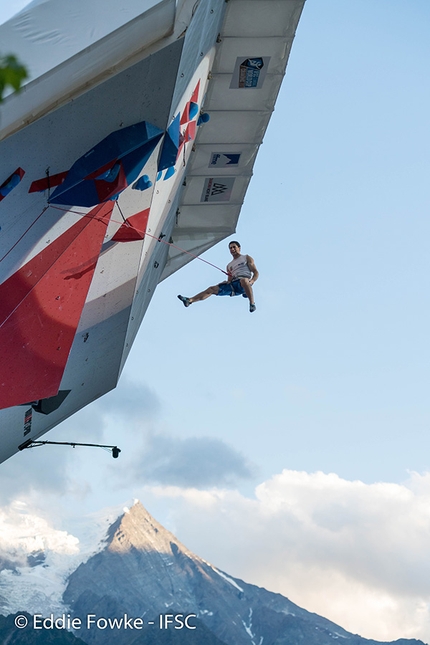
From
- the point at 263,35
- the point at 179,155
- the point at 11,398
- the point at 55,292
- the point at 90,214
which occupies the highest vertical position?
the point at 263,35

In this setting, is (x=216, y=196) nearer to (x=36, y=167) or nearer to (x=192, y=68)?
(x=192, y=68)

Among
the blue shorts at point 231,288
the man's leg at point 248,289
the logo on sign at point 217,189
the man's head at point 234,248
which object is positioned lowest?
the man's leg at point 248,289

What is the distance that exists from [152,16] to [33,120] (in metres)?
1.80

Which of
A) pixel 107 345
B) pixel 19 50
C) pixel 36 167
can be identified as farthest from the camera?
pixel 107 345

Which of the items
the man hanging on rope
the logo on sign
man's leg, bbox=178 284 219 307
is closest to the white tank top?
the man hanging on rope

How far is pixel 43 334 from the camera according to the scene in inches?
433

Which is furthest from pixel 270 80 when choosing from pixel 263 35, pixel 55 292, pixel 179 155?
pixel 55 292

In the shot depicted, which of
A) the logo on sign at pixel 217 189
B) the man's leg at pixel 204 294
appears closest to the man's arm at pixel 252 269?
the man's leg at pixel 204 294

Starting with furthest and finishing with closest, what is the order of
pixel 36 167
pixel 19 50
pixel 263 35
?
pixel 263 35 → pixel 36 167 → pixel 19 50

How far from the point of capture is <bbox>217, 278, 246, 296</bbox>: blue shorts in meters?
12.7

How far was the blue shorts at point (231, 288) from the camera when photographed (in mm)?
12688

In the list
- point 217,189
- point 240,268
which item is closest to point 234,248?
point 240,268

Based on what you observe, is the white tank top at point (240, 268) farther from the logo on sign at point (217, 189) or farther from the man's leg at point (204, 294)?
the logo on sign at point (217, 189)

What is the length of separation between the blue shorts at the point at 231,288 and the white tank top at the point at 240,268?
4.2 inches
